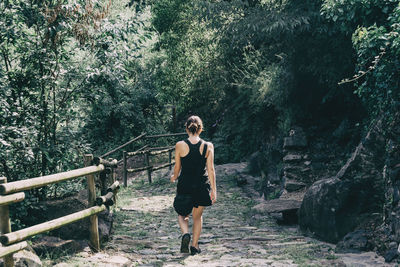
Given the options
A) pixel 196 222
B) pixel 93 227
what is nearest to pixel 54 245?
pixel 93 227

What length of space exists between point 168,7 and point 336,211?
57.8 feet

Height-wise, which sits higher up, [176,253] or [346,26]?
[346,26]

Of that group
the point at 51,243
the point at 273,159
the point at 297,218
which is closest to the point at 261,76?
the point at 273,159

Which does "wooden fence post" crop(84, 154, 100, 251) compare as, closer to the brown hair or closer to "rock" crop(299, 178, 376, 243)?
the brown hair

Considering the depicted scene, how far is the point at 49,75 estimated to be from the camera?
6.91 meters

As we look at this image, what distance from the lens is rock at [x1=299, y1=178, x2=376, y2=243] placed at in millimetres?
6703

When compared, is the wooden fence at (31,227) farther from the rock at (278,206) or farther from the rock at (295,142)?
the rock at (295,142)

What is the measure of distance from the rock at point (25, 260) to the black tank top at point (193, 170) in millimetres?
1890

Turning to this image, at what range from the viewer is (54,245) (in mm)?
5555

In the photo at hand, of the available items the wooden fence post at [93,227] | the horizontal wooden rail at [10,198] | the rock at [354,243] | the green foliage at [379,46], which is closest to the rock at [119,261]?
the wooden fence post at [93,227]

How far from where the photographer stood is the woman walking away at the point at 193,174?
5.66 meters

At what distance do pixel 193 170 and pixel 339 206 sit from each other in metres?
2.42

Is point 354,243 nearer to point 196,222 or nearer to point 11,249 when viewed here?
point 196,222

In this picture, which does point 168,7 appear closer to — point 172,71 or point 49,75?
point 172,71
